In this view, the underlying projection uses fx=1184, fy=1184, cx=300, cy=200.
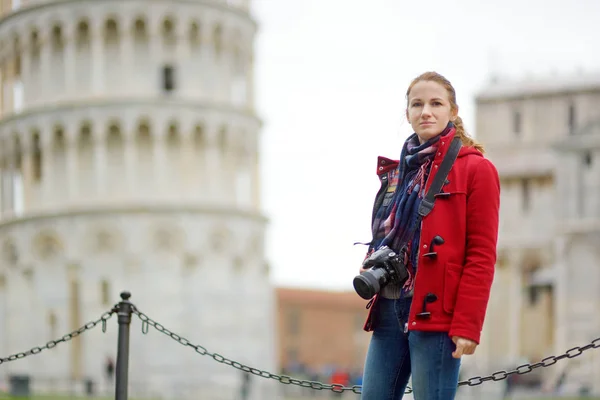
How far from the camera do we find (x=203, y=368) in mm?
49781

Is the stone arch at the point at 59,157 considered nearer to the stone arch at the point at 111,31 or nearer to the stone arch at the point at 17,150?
the stone arch at the point at 17,150

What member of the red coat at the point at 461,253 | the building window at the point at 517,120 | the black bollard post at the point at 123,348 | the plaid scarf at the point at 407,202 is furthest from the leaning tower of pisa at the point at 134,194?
the red coat at the point at 461,253

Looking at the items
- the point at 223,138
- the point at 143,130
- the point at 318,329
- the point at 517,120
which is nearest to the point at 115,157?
the point at 143,130

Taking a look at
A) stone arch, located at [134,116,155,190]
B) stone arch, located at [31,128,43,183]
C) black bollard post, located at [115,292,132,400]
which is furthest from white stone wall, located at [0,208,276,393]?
black bollard post, located at [115,292,132,400]

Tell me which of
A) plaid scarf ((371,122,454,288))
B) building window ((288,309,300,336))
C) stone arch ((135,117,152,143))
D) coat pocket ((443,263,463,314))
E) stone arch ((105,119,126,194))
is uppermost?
stone arch ((135,117,152,143))

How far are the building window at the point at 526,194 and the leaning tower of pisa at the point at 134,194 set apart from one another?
18.3 metres

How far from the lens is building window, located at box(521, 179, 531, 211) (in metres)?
64.4

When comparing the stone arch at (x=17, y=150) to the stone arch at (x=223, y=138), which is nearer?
the stone arch at (x=223, y=138)

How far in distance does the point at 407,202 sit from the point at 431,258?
0.42 meters

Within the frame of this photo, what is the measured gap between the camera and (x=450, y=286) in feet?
19.7

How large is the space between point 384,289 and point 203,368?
44.2 meters

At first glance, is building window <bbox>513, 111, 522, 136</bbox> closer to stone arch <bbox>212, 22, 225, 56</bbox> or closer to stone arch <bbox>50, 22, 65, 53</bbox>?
stone arch <bbox>212, 22, 225, 56</bbox>

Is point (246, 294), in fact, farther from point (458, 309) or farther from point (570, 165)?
point (458, 309)

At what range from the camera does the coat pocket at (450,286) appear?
19.7 ft
